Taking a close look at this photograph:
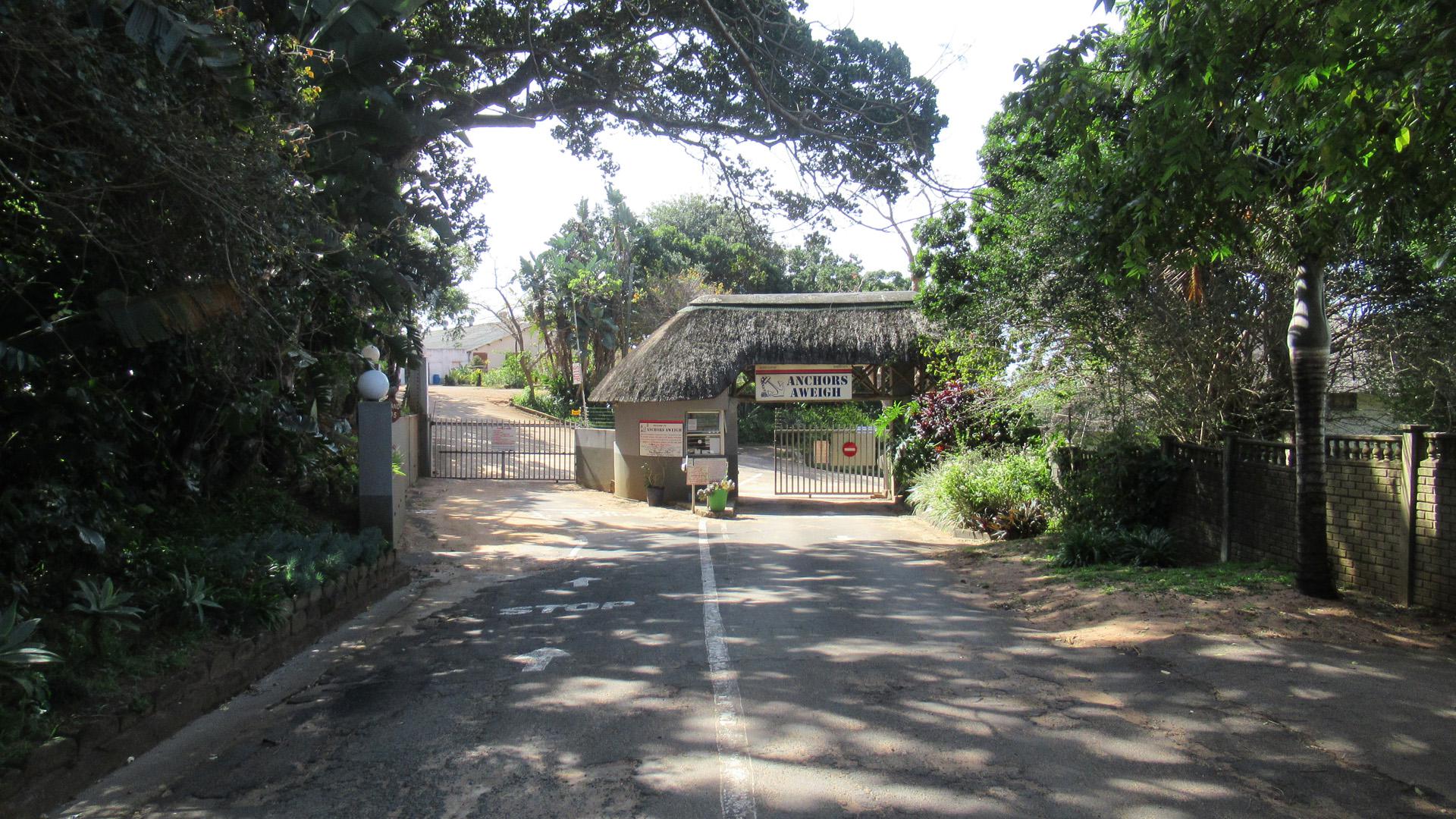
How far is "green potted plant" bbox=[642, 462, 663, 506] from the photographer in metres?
22.5

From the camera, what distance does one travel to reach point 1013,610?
9812mm

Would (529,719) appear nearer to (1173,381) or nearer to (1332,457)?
(1332,457)

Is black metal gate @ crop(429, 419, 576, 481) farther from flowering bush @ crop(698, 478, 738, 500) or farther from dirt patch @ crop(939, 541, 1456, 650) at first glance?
dirt patch @ crop(939, 541, 1456, 650)

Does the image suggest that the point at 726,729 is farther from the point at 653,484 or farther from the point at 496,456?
the point at 496,456

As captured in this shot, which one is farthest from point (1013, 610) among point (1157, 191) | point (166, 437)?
point (166, 437)

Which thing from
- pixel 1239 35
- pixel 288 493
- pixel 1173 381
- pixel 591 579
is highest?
pixel 1239 35

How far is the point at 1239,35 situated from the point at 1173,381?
638 centimetres

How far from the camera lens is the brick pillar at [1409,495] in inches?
314

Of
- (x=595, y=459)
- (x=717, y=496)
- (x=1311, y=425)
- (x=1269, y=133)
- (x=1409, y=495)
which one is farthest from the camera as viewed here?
(x=595, y=459)

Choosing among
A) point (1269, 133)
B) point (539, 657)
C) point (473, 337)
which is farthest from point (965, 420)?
point (473, 337)

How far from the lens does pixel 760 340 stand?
2278cm

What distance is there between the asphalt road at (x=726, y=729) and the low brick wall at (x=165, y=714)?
0.13 metres

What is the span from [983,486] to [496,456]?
17358mm

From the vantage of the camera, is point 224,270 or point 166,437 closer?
point 224,270
